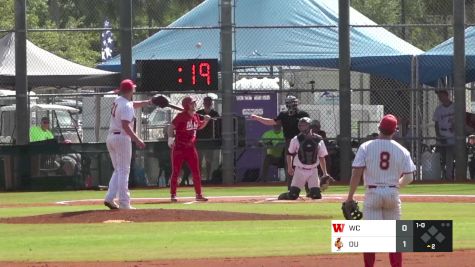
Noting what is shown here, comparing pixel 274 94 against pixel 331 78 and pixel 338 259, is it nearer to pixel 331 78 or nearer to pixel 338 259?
pixel 331 78

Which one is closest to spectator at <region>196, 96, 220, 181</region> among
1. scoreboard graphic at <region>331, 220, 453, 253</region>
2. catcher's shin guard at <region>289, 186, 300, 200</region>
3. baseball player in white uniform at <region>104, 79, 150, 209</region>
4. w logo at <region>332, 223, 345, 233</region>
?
catcher's shin guard at <region>289, 186, 300, 200</region>

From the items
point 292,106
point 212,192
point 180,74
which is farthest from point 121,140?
point 180,74

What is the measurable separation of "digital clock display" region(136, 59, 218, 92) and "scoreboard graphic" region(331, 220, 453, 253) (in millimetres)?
17729

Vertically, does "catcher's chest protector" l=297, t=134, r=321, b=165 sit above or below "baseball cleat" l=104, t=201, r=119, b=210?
above

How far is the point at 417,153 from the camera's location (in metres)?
31.0

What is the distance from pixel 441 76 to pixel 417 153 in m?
2.37

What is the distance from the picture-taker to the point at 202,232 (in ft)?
58.3

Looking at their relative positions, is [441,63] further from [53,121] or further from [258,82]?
[53,121]

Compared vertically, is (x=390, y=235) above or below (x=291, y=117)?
below

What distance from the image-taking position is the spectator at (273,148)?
3036 centimetres

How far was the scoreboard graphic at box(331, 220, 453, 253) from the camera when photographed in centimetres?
1162

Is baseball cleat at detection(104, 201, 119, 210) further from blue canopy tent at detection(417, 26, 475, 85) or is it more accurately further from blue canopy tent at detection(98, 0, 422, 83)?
blue canopy tent at detection(417, 26, 475, 85)

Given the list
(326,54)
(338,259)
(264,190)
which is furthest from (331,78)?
(338,259)

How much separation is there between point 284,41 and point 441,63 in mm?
3841
